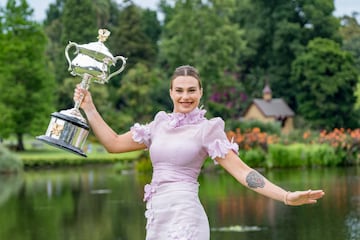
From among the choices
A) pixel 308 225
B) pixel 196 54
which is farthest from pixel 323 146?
pixel 308 225

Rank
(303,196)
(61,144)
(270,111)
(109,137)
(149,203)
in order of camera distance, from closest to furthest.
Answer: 1. (303,196)
2. (149,203)
3. (109,137)
4. (61,144)
5. (270,111)

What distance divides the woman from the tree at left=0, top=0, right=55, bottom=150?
39608 millimetres

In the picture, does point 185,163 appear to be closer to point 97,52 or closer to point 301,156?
point 97,52

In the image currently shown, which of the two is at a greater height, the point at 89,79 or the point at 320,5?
the point at 320,5

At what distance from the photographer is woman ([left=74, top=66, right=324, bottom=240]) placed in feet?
12.9

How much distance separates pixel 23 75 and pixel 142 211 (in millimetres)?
29578

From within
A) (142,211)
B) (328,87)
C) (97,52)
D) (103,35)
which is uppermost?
(328,87)

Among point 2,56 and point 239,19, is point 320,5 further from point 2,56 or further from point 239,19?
point 2,56

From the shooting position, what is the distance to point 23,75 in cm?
4494

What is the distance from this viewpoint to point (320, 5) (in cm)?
5322

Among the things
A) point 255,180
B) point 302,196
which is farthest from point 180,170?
point 302,196

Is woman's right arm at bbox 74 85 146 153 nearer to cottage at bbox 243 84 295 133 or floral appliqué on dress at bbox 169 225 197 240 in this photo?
floral appliqué on dress at bbox 169 225 197 240

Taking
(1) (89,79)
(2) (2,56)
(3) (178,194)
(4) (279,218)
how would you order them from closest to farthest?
(3) (178,194) < (1) (89,79) < (4) (279,218) < (2) (2,56)

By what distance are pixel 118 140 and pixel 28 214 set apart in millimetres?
13201
